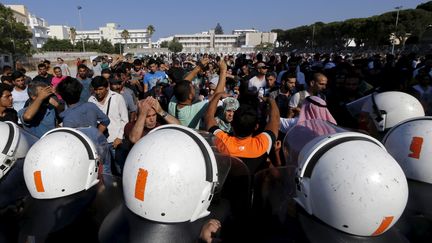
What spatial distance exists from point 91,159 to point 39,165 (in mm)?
362

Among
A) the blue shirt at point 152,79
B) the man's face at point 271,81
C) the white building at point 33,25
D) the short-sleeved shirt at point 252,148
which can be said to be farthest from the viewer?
the white building at point 33,25

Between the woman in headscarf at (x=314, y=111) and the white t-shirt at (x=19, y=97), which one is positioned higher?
the woman in headscarf at (x=314, y=111)

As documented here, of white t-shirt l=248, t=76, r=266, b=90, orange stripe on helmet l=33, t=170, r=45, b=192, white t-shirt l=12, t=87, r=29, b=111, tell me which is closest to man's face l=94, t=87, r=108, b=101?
white t-shirt l=12, t=87, r=29, b=111

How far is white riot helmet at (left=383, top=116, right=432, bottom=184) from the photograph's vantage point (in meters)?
2.30

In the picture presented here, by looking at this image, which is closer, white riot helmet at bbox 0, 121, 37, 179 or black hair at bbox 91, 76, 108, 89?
white riot helmet at bbox 0, 121, 37, 179

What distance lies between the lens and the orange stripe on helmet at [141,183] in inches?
73.0

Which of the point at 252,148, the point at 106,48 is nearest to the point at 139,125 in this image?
the point at 252,148

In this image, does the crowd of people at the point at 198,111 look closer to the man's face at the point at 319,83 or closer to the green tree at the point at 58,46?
the man's face at the point at 319,83

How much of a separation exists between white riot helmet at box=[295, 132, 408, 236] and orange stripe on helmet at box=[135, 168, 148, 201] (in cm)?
101

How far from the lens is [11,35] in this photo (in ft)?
142

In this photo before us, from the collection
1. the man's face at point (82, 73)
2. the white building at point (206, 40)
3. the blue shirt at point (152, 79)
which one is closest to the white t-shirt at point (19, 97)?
the man's face at point (82, 73)

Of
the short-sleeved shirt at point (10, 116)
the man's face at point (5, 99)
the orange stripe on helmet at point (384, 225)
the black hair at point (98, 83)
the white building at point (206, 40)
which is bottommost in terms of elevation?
the orange stripe on helmet at point (384, 225)

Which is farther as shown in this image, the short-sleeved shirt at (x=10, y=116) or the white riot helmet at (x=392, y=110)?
the short-sleeved shirt at (x=10, y=116)

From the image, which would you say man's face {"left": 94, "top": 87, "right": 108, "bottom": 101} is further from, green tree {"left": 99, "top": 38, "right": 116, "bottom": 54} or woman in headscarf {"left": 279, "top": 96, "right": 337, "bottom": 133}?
green tree {"left": 99, "top": 38, "right": 116, "bottom": 54}
